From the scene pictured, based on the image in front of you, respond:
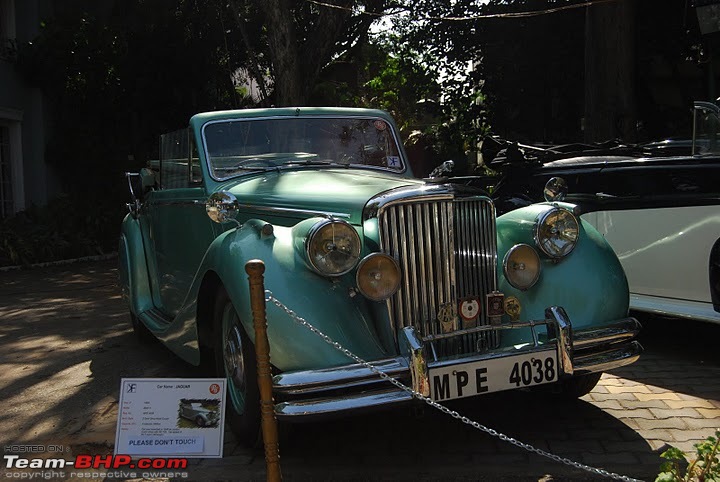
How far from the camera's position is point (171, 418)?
320 centimetres

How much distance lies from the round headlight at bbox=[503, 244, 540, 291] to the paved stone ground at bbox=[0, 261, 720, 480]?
30.3 inches

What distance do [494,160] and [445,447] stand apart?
3587 mm

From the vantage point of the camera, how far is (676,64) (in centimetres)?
1364

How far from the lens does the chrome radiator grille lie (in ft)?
11.1

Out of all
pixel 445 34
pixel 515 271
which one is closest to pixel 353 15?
pixel 445 34

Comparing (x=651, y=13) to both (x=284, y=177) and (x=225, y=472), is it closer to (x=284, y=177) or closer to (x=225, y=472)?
(x=284, y=177)

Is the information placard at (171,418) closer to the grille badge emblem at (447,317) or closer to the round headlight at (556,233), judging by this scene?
the grille badge emblem at (447,317)

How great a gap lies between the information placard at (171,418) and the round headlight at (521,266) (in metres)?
1.50

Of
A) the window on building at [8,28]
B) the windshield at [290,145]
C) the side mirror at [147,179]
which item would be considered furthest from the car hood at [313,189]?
the window on building at [8,28]

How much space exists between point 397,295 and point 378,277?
0.16 meters

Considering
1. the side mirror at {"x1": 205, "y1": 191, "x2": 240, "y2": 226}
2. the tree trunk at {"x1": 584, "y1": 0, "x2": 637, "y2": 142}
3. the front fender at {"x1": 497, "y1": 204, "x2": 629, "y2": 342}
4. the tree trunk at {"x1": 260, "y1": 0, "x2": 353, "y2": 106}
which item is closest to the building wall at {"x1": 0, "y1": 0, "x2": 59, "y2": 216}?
the tree trunk at {"x1": 260, "y1": 0, "x2": 353, "y2": 106}

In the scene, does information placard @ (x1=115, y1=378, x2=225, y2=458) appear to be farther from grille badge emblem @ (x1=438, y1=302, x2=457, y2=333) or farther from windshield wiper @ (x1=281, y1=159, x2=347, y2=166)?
windshield wiper @ (x1=281, y1=159, x2=347, y2=166)
